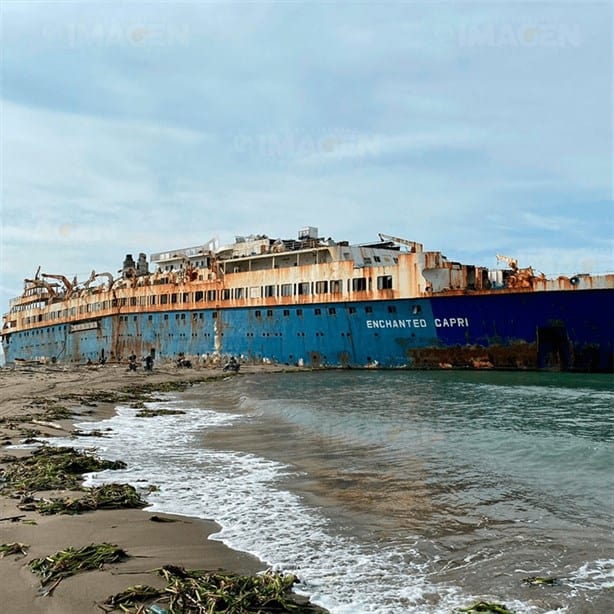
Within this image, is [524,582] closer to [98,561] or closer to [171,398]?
[98,561]

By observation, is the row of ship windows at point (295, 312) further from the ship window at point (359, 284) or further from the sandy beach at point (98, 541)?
the sandy beach at point (98, 541)

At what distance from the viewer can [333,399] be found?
2031 centimetres

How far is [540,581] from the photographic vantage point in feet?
15.0

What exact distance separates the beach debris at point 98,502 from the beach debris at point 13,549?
3.94 ft

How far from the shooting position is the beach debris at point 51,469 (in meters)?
7.22

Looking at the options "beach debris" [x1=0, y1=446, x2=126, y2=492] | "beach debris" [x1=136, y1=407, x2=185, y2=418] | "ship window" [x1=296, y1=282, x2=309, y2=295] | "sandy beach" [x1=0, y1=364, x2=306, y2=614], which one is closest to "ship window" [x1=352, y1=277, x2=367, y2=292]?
"ship window" [x1=296, y1=282, x2=309, y2=295]

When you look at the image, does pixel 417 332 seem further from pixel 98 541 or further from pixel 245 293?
pixel 98 541

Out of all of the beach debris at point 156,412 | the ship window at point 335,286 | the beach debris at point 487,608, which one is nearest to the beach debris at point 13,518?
the beach debris at point 487,608

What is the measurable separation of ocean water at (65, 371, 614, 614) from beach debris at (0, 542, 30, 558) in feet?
6.05

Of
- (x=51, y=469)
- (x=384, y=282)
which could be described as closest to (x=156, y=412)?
(x=51, y=469)

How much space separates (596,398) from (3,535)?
18776mm

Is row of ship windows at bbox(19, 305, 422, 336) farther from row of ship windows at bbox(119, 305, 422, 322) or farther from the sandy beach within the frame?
Result: the sandy beach

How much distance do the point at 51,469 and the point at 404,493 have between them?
16.1ft

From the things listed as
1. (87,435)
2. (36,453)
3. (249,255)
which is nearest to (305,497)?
(36,453)
